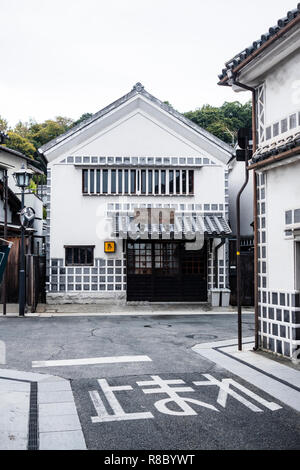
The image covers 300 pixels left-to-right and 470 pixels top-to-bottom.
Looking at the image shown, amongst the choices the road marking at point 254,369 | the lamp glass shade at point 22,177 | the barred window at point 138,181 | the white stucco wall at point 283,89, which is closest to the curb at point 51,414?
the road marking at point 254,369

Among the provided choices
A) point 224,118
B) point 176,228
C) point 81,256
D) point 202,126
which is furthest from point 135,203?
point 224,118

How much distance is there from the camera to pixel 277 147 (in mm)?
8062

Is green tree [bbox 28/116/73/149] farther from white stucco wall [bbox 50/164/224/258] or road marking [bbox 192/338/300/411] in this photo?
road marking [bbox 192/338/300/411]

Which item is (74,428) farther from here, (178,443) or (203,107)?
(203,107)

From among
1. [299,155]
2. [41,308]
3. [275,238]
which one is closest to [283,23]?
[299,155]

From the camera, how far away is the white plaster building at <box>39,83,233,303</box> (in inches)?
671

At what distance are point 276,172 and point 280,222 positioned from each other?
1.02 m

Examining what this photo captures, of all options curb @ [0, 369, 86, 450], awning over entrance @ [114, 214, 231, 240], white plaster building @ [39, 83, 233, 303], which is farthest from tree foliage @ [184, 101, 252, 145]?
curb @ [0, 369, 86, 450]

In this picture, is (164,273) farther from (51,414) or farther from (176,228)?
(51,414)

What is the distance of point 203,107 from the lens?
45938 millimetres

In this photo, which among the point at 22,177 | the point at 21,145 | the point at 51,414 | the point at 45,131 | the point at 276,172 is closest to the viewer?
the point at 51,414

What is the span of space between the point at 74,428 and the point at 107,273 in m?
12.2

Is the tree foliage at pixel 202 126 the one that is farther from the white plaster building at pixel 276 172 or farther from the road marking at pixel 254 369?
the road marking at pixel 254 369

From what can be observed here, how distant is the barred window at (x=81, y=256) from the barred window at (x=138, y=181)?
7.34 feet
